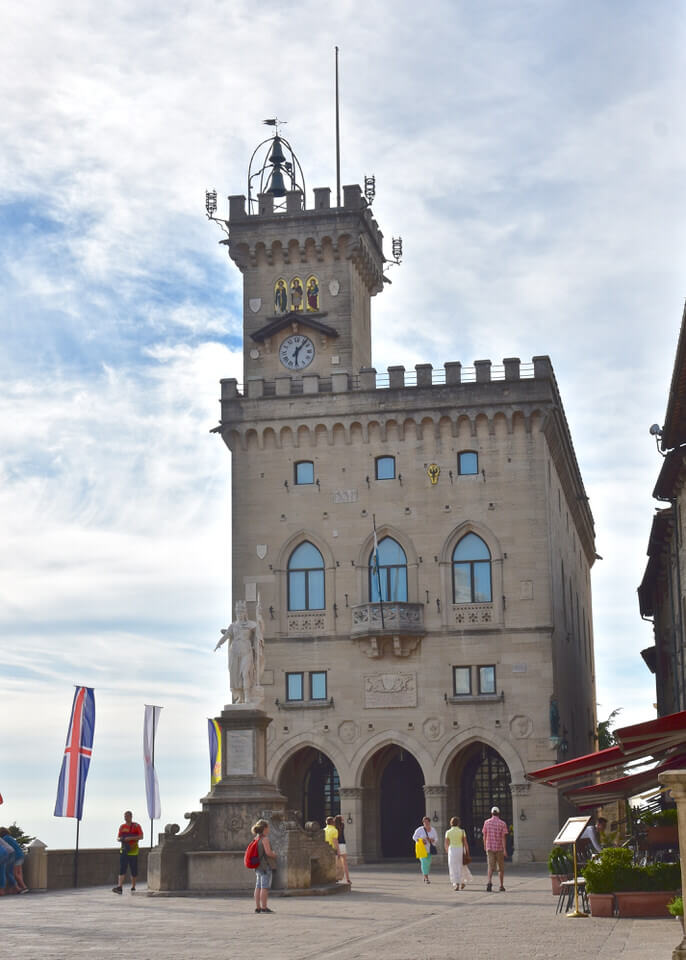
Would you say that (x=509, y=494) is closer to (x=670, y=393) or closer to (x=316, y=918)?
(x=670, y=393)

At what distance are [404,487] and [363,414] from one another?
3.09m

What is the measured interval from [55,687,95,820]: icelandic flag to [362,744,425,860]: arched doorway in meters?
15.7

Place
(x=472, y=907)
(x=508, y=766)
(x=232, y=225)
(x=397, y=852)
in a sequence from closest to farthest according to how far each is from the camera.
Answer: (x=472, y=907) < (x=508, y=766) < (x=397, y=852) < (x=232, y=225)

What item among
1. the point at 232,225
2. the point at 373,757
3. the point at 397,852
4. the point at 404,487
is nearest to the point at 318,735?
the point at 373,757

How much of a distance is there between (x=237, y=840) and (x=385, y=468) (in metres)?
23.5

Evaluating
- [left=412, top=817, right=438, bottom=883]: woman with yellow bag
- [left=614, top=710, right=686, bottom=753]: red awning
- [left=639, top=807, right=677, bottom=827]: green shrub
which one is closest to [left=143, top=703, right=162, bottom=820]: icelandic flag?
[left=412, top=817, right=438, bottom=883]: woman with yellow bag

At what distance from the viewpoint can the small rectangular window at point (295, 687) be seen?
164ft

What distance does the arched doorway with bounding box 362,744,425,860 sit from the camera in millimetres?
50531

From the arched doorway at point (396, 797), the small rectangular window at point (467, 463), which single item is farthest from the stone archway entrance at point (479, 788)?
the small rectangular window at point (467, 463)

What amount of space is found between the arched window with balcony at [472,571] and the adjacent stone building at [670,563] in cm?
585

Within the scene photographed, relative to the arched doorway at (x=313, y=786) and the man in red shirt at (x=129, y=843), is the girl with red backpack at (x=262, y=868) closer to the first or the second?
the man in red shirt at (x=129, y=843)

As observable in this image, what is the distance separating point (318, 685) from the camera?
4984cm

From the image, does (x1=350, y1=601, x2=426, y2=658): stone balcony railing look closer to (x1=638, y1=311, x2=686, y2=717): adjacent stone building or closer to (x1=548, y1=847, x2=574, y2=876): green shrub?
(x1=638, y1=311, x2=686, y2=717): adjacent stone building

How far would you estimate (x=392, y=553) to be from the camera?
5028 cm
